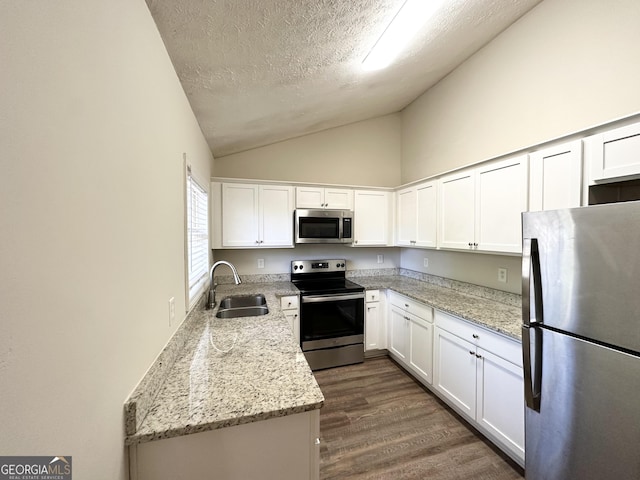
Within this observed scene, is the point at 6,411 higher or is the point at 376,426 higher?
the point at 6,411

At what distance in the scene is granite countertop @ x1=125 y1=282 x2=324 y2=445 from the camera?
890mm

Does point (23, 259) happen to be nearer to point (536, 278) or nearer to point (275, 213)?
point (536, 278)

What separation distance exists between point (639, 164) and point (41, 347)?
2219 mm

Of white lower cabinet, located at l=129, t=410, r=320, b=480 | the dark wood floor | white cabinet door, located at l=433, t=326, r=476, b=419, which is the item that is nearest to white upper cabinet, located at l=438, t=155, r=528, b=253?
white cabinet door, located at l=433, t=326, r=476, b=419

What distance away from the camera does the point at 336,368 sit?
2.84 m

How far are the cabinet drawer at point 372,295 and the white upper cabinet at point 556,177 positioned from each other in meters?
1.71

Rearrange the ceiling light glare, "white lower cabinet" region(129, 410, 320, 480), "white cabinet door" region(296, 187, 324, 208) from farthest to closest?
1. "white cabinet door" region(296, 187, 324, 208)
2. the ceiling light glare
3. "white lower cabinet" region(129, 410, 320, 480)

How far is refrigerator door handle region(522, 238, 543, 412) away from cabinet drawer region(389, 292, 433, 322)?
3.28 feet

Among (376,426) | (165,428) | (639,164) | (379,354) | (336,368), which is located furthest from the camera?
(379,354)

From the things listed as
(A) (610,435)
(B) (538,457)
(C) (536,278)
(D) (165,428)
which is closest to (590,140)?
(C) (536,278)

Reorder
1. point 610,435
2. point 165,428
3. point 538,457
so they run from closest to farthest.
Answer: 1. point 165,428
2. point 610,435
3. point 538,457

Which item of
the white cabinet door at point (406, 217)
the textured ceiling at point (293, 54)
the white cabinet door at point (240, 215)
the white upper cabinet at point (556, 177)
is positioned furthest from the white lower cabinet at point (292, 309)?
the white upper cabinet at point (556, 177)

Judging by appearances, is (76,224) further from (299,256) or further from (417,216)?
(417,216)

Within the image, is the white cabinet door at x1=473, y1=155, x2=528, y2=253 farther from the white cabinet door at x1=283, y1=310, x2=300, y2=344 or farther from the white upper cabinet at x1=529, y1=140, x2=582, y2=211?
the white cabinet door at x1=283, y1=310, x2=300, y2=344
